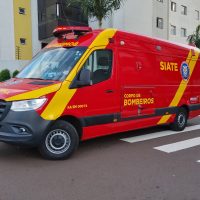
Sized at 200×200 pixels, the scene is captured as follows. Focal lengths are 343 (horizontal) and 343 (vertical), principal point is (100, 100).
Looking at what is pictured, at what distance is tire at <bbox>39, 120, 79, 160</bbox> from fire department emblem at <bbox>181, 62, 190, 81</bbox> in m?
4.40

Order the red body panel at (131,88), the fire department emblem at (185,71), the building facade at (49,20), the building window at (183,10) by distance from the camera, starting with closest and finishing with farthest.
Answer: the red body panel at (131,88) < the fire department emblem at (185,71) < the building facade at (49,20) < the building window at (183,10)

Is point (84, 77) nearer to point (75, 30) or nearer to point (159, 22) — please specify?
point (75, 30)

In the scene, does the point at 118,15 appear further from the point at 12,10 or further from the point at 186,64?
the point at 186,64

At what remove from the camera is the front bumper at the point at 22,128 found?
5797 millimetres

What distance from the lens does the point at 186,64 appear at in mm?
9688

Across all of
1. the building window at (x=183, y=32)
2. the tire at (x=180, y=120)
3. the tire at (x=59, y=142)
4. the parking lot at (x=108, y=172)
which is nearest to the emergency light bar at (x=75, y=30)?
the tire at (x=59, y=142)

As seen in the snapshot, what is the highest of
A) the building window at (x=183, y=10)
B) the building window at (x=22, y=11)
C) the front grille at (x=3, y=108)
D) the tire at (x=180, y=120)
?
the building window at (x=183, y=10)

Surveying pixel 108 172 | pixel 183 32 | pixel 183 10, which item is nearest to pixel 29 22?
pixel 183 32

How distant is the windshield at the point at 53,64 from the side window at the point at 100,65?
26 cm

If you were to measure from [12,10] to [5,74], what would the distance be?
391 inches

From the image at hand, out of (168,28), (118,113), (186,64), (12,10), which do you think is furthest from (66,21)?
(118,113)

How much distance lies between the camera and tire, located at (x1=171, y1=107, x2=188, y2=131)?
937cm

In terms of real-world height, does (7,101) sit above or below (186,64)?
below

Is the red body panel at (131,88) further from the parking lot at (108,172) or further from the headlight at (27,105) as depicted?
the parking lot at (108,172)
